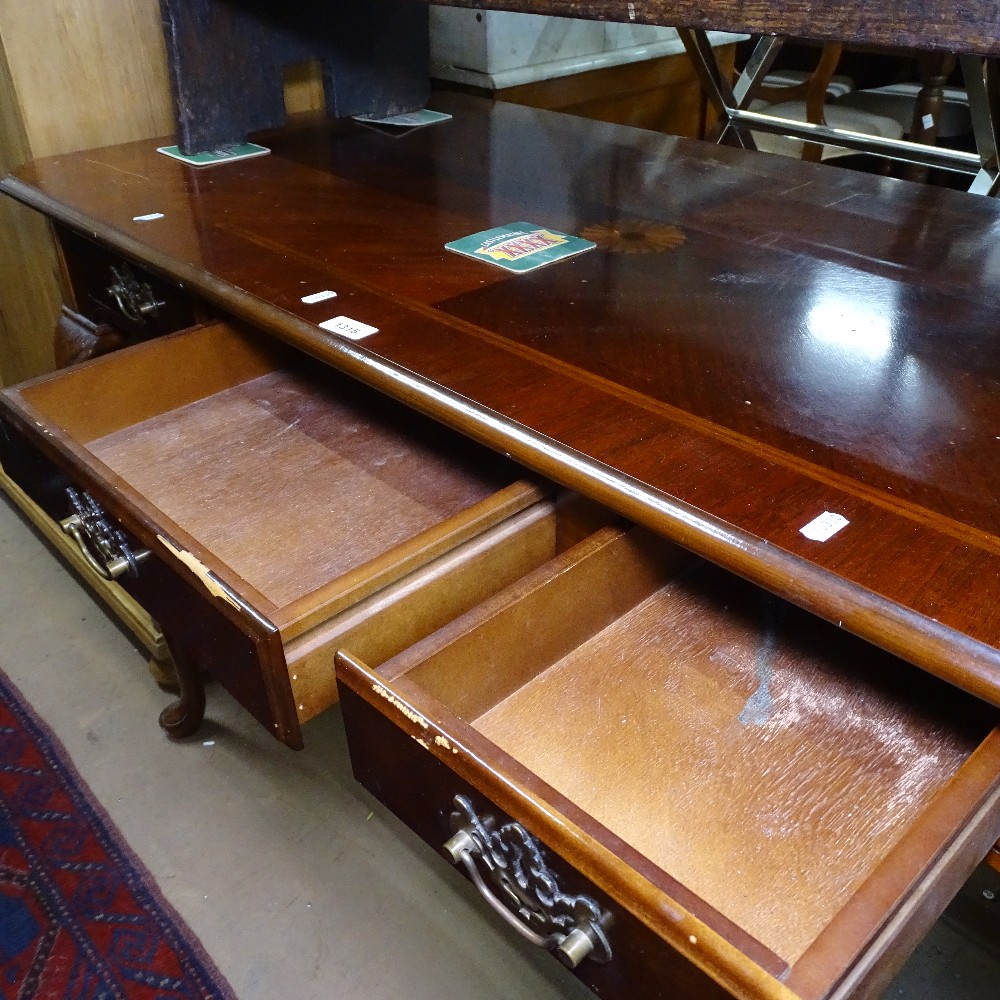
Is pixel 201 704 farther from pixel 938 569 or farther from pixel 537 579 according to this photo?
pixel 938 569

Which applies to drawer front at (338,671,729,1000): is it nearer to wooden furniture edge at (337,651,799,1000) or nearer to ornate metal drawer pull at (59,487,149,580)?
wooden furniture edge at (337,651,799,1000)

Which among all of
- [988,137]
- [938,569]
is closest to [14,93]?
[938,569]

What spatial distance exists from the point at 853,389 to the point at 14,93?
1.11 meters

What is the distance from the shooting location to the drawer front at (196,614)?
0.65m

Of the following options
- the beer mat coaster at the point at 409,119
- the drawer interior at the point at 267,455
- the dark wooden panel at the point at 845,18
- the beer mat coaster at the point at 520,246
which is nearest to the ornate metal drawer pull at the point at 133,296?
the drawer interior at the point at 267,455

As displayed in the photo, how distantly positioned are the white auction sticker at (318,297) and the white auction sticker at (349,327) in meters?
0.04

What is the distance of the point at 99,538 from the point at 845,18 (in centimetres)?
68

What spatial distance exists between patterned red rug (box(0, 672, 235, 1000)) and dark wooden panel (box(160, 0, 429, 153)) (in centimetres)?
85

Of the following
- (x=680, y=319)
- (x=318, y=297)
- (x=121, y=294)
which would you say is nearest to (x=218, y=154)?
(x=121, y=294)

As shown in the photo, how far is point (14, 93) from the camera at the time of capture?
4.00ft

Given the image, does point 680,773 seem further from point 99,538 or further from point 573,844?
point 99,538

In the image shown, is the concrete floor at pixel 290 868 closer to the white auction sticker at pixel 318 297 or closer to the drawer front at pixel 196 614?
the drawer front at pixel 196 614

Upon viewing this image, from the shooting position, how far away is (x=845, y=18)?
22.4 inches

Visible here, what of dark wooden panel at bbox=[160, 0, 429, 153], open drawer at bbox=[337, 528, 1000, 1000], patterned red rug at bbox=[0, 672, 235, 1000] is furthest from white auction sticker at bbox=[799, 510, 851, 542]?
dark wooden panel at bbox=[160, 0, 429, 153]
